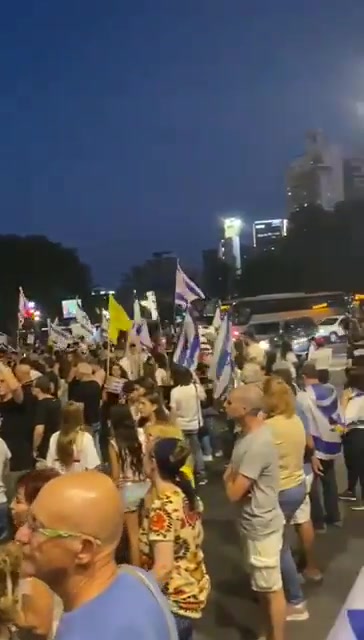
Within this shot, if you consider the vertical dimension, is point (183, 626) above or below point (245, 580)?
above

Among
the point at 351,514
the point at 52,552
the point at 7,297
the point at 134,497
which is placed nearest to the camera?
the point at 52,552

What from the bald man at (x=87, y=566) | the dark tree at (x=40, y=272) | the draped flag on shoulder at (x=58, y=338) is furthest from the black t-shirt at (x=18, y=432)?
the dark tree at (x=40, y=272)

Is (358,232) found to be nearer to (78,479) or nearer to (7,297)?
(7,297)

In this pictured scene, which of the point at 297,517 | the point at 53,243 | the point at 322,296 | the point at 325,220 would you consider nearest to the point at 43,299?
the point at 53,243

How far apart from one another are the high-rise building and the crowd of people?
5065 inches

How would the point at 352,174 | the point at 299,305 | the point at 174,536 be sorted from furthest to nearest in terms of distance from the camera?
the point at 352,174
the point at 299,305
the point at 174,536

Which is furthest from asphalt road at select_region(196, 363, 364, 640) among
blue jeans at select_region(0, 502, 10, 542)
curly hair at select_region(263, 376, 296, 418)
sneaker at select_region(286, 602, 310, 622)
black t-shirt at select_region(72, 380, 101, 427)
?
black t-shirt at select_region(72, 380, 101, 427)

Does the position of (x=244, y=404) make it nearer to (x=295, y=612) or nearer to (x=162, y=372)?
(x=295, y=612)

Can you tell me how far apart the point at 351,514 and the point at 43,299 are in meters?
73.6

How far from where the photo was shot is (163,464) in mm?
4793

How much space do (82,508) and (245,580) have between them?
5761 mm

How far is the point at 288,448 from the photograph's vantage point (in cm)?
706

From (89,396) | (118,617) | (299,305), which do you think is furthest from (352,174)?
(118,617)

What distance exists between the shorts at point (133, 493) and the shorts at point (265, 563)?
0.76 meters
